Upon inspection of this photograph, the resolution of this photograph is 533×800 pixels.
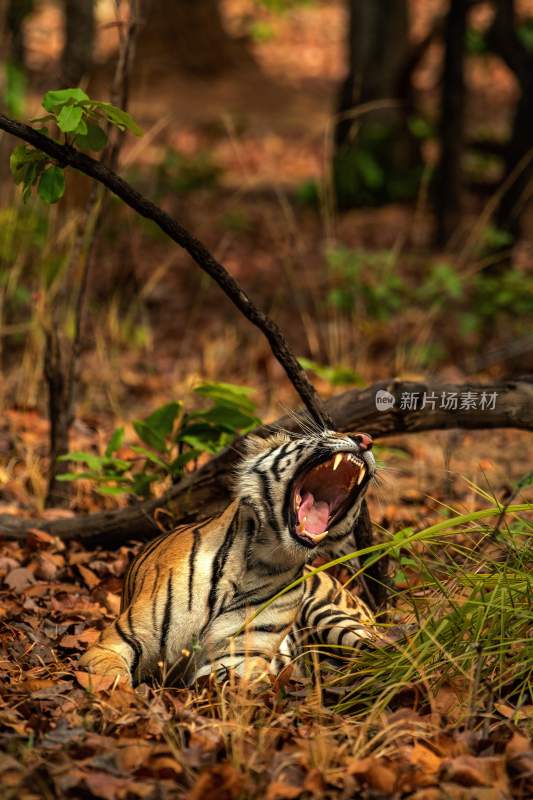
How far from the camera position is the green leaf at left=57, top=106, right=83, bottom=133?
317 cm

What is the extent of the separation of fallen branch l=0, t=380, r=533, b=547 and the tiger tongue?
0.57 m

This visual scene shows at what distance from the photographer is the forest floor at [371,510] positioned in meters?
2.89

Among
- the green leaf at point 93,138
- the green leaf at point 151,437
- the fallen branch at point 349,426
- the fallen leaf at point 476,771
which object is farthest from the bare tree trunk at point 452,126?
the fallen leaf at point 476,771

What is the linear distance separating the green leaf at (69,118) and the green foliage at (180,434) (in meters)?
1.74

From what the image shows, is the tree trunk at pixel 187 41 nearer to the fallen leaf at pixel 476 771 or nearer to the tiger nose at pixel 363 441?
the tiger nose at pixel 363 441

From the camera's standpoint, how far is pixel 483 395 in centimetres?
420

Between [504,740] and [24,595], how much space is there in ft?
7.03

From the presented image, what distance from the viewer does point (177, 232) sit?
354 centimetres

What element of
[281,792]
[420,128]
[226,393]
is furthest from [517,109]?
[281,792]

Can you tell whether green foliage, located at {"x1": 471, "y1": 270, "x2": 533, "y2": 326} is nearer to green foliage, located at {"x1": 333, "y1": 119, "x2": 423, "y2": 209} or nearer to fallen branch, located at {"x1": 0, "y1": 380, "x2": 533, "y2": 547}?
green foliage, located at {"x1": 333, "y1": 119, "x2": 423, "y2": 209}

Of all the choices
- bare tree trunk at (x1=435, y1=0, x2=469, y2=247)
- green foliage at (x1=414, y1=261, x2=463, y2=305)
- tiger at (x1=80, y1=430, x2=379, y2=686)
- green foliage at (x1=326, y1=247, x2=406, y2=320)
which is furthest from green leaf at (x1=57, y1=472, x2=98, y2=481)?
bare tree trunk at (x1=435, y1=0, x2=469, y2=247)

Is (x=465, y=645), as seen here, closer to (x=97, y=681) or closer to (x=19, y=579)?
(x=97, y=681)

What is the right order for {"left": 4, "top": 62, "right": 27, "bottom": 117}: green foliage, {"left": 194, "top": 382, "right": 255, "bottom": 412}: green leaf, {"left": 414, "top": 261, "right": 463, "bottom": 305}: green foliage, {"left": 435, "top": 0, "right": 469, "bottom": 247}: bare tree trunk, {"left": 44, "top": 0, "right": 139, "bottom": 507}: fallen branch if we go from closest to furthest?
{"left": 194, "top": 382, "right": 255, "bottom": 412}: green leaf, {"left": 44, "top": 0, "right": 139, "bottom": 507}: fallen branch, {"left": 414, "top": 261, "right": 463, "bottom": 305}: green foliage, {"left": 4, "top": 62, "right": 27, "bottom": 117}: green foliage, {"left": 435, "top": 0, "right": 469, "bottom": 247}: bare tree trunk

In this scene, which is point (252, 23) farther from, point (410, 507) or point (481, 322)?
point (410, 507)
